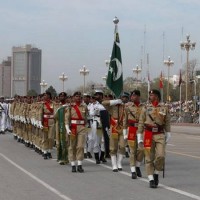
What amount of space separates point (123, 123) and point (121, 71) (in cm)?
376

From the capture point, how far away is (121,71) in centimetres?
1730

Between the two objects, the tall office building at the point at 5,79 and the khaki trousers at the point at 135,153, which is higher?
the tall office building at the point at 5,79

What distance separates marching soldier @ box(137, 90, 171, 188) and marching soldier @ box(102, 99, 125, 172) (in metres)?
2.62

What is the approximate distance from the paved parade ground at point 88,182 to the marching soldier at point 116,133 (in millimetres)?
323

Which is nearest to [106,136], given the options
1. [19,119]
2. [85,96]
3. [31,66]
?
[85,96]

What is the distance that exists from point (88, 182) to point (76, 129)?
2457 mm

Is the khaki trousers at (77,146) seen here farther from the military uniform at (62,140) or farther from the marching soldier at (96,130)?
the marching soldier at (96,130)

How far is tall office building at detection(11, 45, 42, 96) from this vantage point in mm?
92463

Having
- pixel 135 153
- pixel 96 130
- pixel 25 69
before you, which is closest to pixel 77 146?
pixel 135 153

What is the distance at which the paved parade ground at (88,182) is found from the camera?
10484mm

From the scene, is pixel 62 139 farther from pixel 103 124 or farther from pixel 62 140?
pixel 103 124

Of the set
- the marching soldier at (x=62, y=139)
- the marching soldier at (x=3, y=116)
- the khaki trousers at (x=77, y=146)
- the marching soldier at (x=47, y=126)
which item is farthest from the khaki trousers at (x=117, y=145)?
the marching soldier at (x=3, y=116)

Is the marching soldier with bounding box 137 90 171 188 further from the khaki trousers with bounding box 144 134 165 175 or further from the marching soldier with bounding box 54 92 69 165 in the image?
the marching soldier with bounding box 54 92 69 165

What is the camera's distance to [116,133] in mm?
14383
